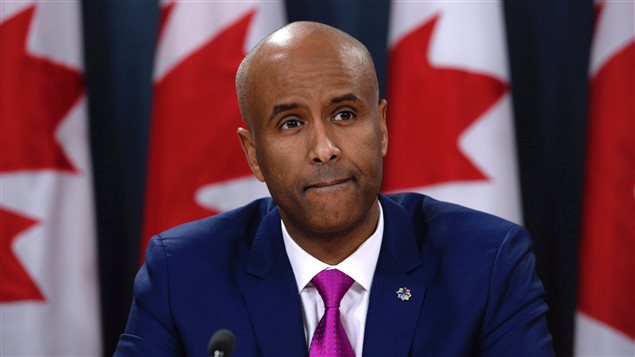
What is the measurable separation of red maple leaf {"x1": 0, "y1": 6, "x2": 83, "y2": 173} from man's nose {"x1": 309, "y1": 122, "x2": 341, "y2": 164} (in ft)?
4.02

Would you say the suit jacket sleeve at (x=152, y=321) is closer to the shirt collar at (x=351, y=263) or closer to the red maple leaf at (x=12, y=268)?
the shirt collar at (x=351, y=263)

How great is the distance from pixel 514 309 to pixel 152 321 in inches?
32.8

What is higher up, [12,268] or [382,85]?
[382,85]

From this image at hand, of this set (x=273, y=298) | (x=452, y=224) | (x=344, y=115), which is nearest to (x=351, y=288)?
(x=273, y=298)

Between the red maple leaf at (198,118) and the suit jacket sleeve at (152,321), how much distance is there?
717 mm

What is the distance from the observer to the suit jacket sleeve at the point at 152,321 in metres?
1.95

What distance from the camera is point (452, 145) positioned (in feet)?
8.72

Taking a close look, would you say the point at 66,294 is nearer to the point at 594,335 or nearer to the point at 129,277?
the point at 129,277

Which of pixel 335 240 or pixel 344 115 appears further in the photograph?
pixel 335 240

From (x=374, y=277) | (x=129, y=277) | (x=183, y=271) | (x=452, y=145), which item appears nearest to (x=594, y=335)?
(x=452, y=145)

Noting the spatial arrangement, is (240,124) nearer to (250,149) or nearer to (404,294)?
(250,149)

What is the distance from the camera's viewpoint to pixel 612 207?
102 inches

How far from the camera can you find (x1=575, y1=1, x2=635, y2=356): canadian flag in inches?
101

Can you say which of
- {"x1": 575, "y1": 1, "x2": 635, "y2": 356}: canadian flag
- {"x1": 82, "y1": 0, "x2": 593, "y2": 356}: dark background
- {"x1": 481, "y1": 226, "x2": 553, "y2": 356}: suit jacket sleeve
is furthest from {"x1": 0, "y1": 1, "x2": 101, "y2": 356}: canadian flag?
{"x1": 575, "y1": 1, "x2": 635, "y2": 356}: canadian flag
